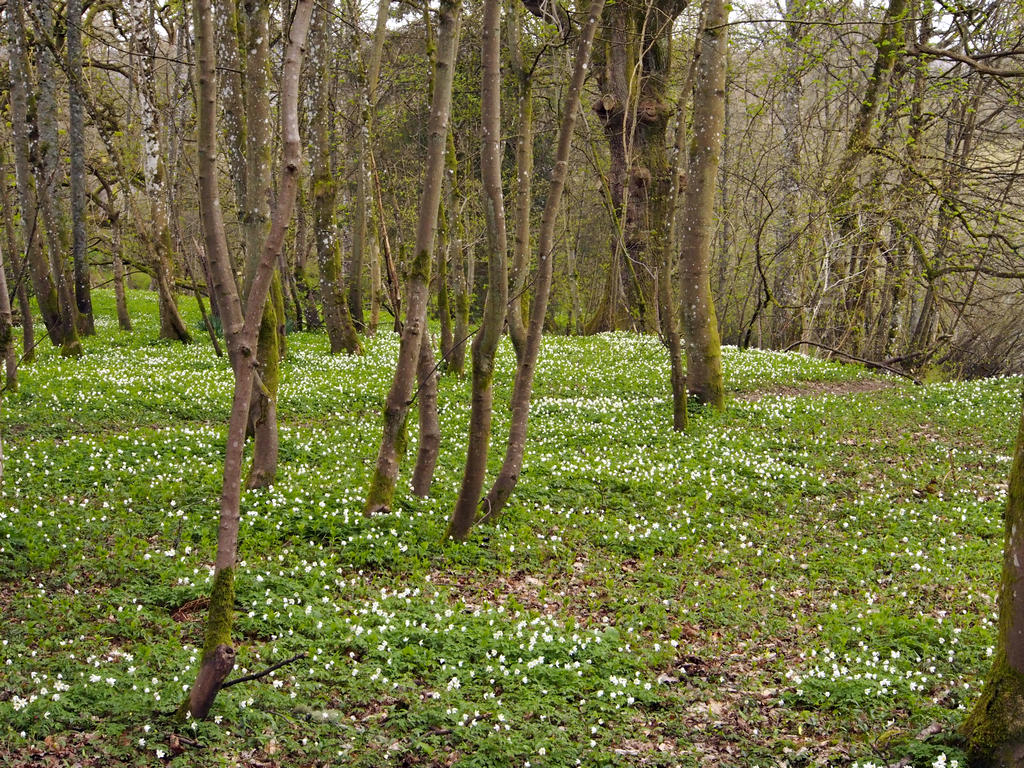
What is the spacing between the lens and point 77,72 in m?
19.4

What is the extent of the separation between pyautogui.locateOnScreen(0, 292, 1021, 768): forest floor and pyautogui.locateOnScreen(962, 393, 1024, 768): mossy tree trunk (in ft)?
0.73

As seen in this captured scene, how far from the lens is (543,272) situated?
8.16m

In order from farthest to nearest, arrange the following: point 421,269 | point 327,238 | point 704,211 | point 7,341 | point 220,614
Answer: point 327,238
point 704,211
point 7,341
point 421,269
point 220,614

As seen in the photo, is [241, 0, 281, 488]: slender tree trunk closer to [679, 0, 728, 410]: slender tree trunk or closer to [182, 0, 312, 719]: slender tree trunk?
[182, 0, 312, 719]: slender tree trunk

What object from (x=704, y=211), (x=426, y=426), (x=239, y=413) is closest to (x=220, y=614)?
(x=239, y=413)

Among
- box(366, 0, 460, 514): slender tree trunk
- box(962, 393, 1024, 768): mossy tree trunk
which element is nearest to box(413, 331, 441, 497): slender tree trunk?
box(366, 0, 460, 514): slender tree trunk

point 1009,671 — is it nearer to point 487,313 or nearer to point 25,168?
point 487,313

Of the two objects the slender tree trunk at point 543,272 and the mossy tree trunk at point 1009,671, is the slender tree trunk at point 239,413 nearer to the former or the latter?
the slender tree trunk at point 543,272

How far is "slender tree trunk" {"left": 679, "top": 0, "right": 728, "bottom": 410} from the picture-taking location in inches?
541

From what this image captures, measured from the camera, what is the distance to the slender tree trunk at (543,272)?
25.2ft

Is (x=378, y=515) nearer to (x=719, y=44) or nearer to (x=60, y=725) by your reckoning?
(x=60, y=725)

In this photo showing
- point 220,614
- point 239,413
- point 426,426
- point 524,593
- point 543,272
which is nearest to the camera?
point 239,413

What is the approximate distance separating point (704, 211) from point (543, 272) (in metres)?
7.17

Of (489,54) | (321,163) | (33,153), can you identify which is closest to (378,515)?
(489,54)
